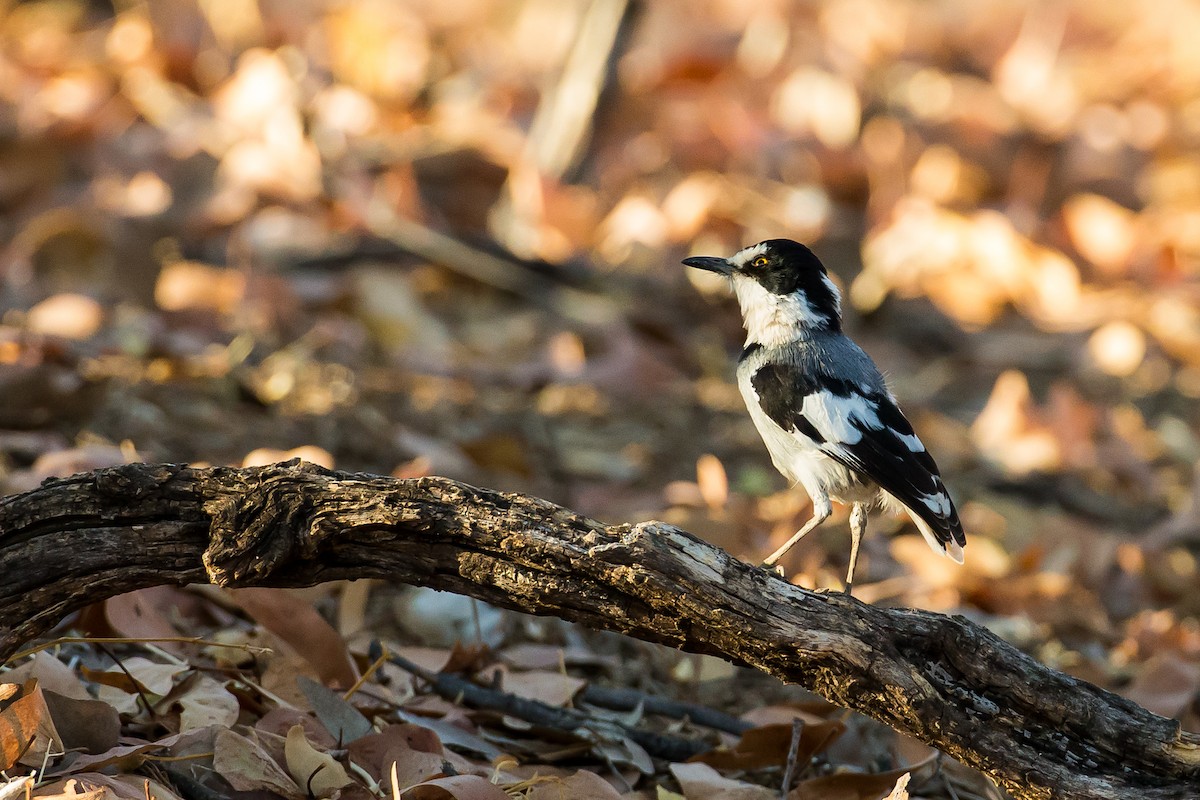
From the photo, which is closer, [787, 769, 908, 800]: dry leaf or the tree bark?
the tree bark

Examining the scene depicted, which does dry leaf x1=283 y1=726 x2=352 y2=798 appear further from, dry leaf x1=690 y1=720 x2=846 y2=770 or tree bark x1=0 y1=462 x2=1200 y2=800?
dry leaf x1=690 y1=720 x2=846 y2=770

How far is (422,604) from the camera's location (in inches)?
152

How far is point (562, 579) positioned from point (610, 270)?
456cm

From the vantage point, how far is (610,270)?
688 cm

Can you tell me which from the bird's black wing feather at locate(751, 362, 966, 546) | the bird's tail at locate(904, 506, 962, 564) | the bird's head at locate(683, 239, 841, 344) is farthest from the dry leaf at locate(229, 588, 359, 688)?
the bird's head at locate(683, 239, 841, 344)

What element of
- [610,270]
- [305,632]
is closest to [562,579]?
[305,632]

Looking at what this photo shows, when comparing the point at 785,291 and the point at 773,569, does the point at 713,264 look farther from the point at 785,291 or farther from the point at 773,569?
the point at 773,569

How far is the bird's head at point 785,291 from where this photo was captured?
13.1 ft

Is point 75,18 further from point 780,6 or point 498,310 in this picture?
point 780,6

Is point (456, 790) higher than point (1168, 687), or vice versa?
point (1168, 687)

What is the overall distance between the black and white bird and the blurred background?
0.65m

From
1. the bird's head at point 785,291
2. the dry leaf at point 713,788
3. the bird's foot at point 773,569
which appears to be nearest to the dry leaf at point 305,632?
the dry leaf at point 713,788

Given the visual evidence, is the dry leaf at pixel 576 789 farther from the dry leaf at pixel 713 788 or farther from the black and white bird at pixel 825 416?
the black and white bird at pixel 825 416

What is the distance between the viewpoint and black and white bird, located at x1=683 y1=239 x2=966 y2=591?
3416 millimetres
